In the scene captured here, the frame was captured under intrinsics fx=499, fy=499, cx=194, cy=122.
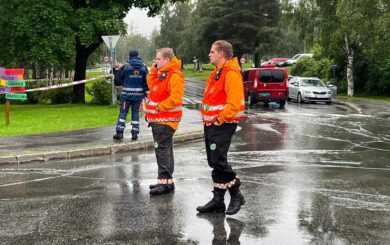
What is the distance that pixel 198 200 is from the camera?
6094 mm

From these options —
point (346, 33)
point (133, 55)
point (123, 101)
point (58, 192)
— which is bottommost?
point (58, 192)

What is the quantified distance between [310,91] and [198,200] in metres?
23.2

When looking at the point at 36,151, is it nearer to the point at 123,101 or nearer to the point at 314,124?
the point at 123,101

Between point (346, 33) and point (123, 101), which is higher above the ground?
point (346, 33)

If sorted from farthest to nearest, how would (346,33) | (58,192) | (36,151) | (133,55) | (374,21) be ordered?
(346,33) → (374,21) → (133,55) → (36,151) → (58,192)

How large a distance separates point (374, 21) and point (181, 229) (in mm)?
26195

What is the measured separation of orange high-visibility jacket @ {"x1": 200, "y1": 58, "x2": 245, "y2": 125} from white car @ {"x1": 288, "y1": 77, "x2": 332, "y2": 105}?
77.1 feet

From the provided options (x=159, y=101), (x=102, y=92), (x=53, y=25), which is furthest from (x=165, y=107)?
(x=102, y=92)

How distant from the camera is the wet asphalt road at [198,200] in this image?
4727 millimetres

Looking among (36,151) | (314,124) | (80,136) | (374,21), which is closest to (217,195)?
(36,151)

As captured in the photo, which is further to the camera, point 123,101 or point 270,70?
point 270,70

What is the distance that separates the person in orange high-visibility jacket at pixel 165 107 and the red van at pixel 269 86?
725 inches

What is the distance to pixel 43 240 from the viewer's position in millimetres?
4562

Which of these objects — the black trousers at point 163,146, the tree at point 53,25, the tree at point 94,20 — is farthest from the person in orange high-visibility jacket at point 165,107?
the tree at point 94,20
